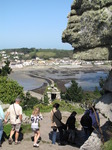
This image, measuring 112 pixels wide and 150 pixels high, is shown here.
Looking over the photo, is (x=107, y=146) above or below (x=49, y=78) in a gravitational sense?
above

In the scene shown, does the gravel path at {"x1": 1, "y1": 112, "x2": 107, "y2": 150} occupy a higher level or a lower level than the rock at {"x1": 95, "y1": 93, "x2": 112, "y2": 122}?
lower

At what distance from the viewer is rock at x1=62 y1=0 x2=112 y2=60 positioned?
6.63m

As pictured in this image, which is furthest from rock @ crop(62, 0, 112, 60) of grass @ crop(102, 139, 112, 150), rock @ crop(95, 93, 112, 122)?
grass @ crop(102, 139, 112, 150)

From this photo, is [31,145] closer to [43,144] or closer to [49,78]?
[43,144]

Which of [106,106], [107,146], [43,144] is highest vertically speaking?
[106,106]

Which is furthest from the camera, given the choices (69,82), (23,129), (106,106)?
(69,82)

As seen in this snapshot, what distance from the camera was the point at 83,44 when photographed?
290 inches

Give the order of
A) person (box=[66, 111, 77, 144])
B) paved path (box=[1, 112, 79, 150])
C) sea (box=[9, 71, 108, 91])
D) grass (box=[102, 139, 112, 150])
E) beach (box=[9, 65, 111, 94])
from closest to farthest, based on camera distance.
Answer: grass (box=[102, 139, 112, 150]) → paved path (box=[1, 112, 79, 150]) → person (box=[66, 111, 77, 144]) → sea (box=[9, 71, 108, 91]) → beach (box=[9, 65, 111, 94])

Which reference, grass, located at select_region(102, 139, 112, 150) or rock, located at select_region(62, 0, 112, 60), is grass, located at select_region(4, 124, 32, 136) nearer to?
grass, located at select_region(102, 139, 112, 150)

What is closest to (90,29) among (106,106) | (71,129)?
(106,106)

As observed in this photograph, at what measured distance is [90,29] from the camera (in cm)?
694

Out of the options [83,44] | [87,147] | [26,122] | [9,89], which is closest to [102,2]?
[83,44]

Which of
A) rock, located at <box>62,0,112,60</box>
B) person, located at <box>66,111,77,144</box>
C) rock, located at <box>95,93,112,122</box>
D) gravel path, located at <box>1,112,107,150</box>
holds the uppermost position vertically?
rock, located at <box>62,0,112,60</box>

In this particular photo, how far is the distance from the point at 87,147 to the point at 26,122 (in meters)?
4.85
